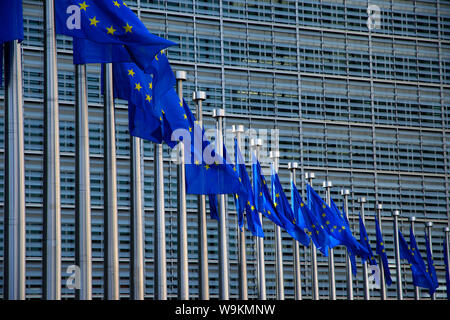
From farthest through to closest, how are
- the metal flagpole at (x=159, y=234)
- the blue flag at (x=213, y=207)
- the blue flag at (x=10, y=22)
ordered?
1. the blue flag at (x=213, y=207)
2. the metal flagpole at (x=159, y=234)
3. the blue flag at (x=10, y=22)

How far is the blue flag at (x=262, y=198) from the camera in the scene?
40.2 m

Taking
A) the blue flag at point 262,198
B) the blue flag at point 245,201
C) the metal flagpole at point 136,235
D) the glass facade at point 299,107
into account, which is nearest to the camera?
the metal flagpole at point 136,235

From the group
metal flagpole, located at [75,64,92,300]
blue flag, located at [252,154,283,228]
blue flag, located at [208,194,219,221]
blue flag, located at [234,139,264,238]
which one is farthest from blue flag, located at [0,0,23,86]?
blue flag, located at [252,154,283,228]

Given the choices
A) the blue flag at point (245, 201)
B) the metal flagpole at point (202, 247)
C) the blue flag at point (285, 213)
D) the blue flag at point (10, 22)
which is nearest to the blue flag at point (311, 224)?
the blue flag at point (285, 213)

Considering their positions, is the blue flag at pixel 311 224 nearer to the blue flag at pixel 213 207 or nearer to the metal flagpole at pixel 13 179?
the blue flag at pixel 213 207

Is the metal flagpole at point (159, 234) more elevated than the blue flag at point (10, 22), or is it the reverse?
the blue flag at point (10, 22)

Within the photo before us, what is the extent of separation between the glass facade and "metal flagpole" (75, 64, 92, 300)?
4697 centimetres

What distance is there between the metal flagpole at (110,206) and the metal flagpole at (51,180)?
353 cm

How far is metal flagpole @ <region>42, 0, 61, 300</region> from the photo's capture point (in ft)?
67.9

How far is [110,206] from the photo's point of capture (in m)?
25.2

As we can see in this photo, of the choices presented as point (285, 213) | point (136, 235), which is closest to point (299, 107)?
point (285, 213)

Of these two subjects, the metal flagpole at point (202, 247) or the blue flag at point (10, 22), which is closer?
the blue flag at point (10, 22)

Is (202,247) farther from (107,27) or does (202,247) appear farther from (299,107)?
(299,107)

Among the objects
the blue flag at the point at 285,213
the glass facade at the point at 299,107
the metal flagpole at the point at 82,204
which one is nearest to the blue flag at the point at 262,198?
the blue flag at the point at 285,213
